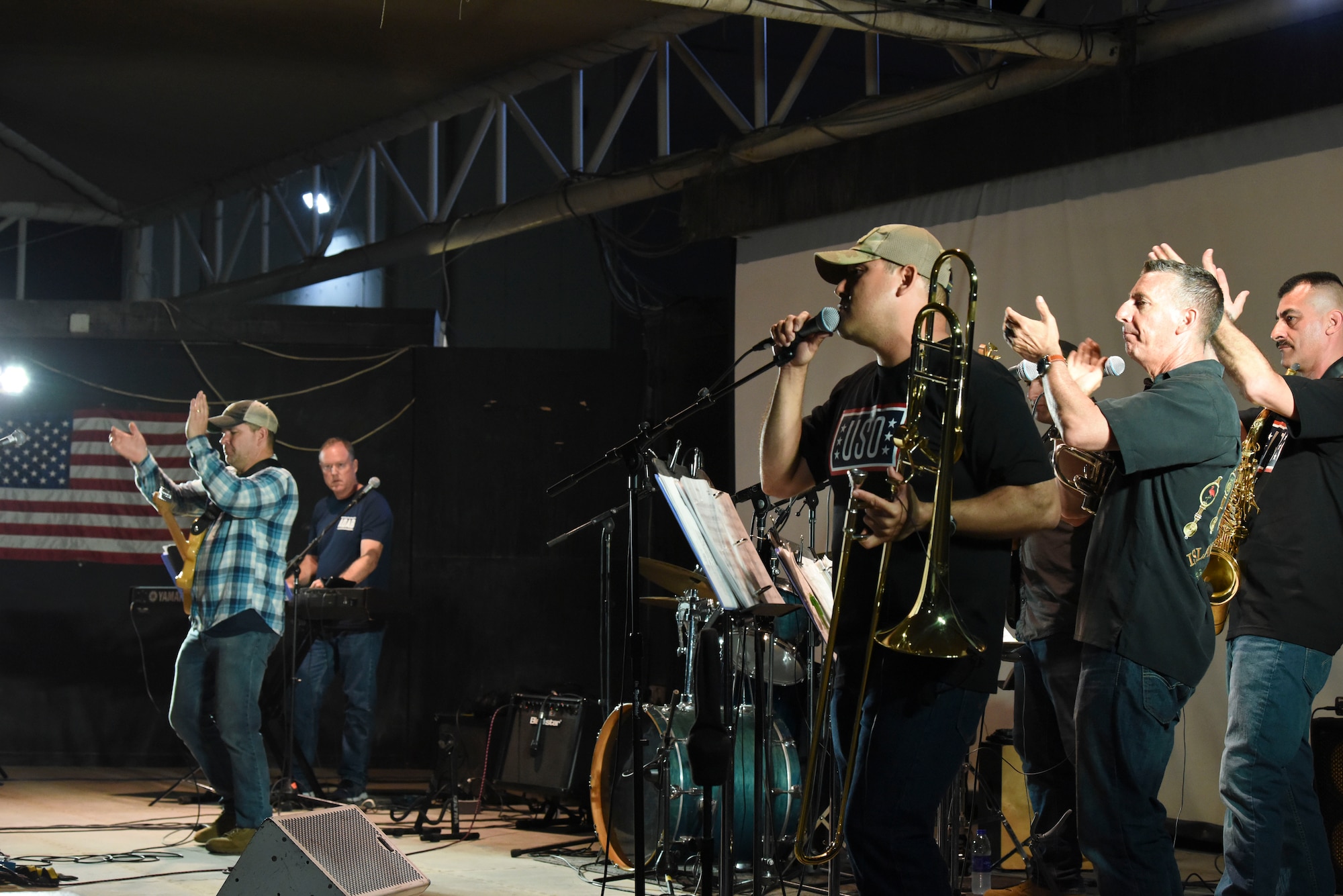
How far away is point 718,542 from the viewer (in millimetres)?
3322

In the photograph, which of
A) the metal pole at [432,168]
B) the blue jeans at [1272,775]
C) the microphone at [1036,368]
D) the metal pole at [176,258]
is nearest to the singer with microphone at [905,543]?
the microphone at [1036,368]

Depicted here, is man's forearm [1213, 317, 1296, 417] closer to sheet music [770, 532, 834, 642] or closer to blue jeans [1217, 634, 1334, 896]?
blue jeans [1217, 634, 1334, 896]

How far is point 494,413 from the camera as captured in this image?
9.40 metres

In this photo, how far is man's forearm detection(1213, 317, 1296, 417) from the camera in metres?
3.52

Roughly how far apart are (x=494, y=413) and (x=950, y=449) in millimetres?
6957

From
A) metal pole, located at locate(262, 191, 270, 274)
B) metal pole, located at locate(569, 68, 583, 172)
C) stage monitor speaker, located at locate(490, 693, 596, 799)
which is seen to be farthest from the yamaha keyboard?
metal pole, located at locate(262, 191, 270, 274)

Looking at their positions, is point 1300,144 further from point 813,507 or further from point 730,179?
point 730,179

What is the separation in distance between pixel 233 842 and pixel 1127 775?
4106 millimetres

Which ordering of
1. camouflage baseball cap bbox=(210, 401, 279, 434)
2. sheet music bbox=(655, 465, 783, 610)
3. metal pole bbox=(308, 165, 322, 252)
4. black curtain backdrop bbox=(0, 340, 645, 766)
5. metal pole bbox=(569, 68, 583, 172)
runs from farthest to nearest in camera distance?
metal pole bbox=(308, 165, 322, 252) < black curtain backdrop bbox=(0, 340, 645, 766) < metal pole bbox=(569, 68, 583, 172) < camouflage baseball cap bbox=(210, 401, 279, 434) < sheet music bbox=(655, 465, 783, 610)

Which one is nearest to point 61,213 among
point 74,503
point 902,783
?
point 74,503

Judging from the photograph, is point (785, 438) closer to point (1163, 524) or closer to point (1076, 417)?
point (1076, 417)

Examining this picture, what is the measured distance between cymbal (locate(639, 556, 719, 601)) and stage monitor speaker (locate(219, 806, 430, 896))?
1.35 metres

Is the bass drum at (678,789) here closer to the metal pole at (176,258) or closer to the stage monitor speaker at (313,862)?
the stage monitor speaker at (313,862)

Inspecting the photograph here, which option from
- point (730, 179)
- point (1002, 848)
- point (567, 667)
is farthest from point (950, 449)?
point (567, 667)
